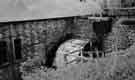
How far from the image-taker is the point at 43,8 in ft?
21.0

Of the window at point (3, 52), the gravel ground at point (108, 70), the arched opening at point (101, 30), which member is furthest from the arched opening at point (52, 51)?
the gravel ground at point (108, 70)

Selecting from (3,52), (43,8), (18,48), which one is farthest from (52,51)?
(3,52)

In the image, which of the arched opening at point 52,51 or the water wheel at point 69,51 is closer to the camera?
the water wheel at point 69,51

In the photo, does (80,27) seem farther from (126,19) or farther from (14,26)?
(14,26)

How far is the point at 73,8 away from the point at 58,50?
6.07 ft

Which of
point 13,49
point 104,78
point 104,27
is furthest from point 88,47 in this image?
point 104,78

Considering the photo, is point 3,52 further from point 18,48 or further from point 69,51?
point 69,51

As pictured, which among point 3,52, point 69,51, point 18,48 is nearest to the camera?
point 3,52

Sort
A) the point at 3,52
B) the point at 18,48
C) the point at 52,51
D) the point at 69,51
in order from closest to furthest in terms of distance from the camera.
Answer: the point at 3,52
the point at 18,48
the point at 69,51
the point at 52,51

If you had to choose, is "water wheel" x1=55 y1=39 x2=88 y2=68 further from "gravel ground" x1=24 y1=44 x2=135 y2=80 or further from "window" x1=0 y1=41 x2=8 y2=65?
"gravel ground" x1=24 y1=44 x2=135 y2=80

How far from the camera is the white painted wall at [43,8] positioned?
541 cm

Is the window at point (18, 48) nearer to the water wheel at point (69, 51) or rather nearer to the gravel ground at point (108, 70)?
the water wheel at point (69, 51)

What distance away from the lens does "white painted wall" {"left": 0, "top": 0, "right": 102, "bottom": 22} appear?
5415 millimetres

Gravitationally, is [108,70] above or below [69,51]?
above
